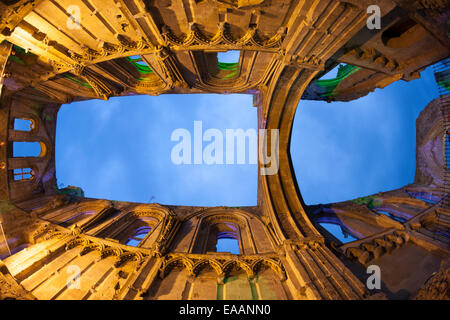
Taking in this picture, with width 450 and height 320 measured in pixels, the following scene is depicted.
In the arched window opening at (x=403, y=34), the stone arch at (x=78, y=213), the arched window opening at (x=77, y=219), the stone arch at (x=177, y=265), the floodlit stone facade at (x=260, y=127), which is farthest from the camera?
the stone arch at (x=78, y=213)

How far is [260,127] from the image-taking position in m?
11.8

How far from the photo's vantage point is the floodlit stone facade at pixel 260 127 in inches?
251

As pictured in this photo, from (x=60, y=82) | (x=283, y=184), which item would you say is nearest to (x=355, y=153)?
(x=283, y=184)

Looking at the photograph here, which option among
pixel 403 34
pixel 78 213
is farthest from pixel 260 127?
pixel 78 213

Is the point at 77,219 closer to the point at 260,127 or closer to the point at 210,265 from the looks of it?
the point at 210,265

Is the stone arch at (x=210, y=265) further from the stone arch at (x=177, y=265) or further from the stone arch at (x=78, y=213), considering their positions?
the stone arch at (x=78, y=213)

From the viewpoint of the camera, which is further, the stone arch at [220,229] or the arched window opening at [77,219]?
the arched window opening at [77,219]

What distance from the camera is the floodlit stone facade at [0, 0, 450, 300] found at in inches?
251

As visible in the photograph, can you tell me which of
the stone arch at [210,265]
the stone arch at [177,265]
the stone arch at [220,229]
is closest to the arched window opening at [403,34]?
the stone arch at [220,229]

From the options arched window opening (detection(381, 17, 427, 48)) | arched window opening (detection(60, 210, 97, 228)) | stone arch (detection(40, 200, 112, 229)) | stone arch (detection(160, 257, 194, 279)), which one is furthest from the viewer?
stone arch (detection(40, 200, 112, 229))

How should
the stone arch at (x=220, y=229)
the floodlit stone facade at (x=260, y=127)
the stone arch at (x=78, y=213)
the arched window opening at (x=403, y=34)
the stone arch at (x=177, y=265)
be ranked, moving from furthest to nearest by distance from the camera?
the stone arch at (x=78, y=213) → the stone arch at (x=220, y=229) → the arched window opening at (x=403, y=34) → the stone arch at (x=177, y=265) → the floodlit stone facade at (x=260, y=127)

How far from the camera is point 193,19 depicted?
6895mm

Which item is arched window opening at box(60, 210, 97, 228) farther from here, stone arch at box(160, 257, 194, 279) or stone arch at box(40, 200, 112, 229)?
stone arch at box(160, 257, 194, 279)

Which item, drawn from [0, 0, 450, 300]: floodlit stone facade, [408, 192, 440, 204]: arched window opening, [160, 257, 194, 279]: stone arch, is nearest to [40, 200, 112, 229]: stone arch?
[0, 0, 450, 300]: floodlit stone facade
